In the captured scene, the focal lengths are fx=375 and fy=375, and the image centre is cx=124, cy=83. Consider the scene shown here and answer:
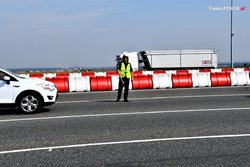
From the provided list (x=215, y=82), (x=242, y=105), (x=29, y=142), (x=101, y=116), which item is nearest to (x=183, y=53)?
(x=215, y=82)

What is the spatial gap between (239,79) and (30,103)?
14.0 meters

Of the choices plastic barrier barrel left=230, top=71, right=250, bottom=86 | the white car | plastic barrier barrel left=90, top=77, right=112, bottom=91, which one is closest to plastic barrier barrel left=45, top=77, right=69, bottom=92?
plastic barrier barrel left=90, top=77, right=112, bottom=91

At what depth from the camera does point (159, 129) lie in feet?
26.6

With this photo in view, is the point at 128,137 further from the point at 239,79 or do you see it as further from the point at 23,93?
the point at 239,79

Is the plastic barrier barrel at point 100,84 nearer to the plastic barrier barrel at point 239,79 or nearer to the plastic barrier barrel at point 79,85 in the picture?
the plastic barrier barrel at point 79,85

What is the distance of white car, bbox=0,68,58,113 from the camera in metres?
11.2

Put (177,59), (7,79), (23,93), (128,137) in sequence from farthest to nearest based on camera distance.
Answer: (177,59) < (23,93) < (7,79) < (128,137)

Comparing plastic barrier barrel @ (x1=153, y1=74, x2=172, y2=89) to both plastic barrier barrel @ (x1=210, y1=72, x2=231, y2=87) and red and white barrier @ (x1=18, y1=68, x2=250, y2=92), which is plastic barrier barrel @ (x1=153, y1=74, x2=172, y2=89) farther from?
plastic barrier barrel @ (x1=210, y1=72, x2=231, y2=87)

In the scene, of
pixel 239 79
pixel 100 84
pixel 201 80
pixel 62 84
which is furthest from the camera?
pixel 239 79

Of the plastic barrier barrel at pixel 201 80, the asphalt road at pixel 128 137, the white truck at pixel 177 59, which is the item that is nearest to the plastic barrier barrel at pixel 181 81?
the plastic barrier barrel at pixel 201 80

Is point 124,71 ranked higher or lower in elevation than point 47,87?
higher

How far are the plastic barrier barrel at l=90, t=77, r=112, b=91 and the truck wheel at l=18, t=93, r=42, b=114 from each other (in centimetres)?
829

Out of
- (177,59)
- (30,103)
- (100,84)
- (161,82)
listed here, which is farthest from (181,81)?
(177,59)

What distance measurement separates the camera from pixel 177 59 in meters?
44.2
